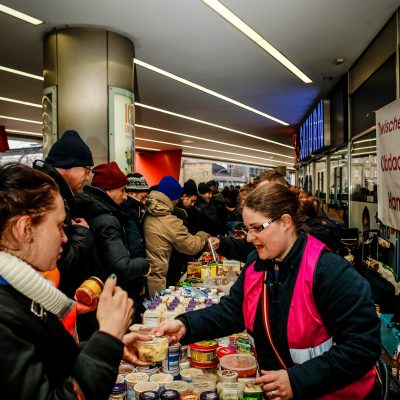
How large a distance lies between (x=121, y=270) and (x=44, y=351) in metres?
2.11

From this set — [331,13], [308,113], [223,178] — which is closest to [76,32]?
[331,13]

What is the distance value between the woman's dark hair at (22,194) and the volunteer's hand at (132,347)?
789mm

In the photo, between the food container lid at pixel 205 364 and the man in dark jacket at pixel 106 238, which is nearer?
the food container lid at pixel 205 364

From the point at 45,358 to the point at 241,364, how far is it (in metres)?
1.24

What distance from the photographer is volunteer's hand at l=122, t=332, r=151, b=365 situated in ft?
5.82

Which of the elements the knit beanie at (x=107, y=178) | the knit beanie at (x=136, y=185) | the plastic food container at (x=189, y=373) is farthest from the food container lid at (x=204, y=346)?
the knit beanie at (x=136, y=185)

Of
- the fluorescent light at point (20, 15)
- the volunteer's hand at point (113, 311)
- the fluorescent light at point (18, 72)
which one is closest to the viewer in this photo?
the volunteer's hand at point (113, 311)

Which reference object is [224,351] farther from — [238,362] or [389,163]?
[389,163]

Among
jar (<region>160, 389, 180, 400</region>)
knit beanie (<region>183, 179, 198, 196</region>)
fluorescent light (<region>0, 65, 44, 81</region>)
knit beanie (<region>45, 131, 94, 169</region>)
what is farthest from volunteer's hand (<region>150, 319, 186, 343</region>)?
fluorescent light (<region>0, 65, 44, 81</region>)

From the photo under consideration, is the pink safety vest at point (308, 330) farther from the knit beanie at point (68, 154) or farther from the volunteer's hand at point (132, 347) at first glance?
the knit beanie at point (68, 154)

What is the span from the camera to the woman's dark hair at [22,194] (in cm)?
117

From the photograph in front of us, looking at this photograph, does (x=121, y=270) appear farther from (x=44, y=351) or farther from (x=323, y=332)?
(x=44, y=351)

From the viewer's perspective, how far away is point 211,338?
2139 millimetres

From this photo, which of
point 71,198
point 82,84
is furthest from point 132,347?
point 82,84
